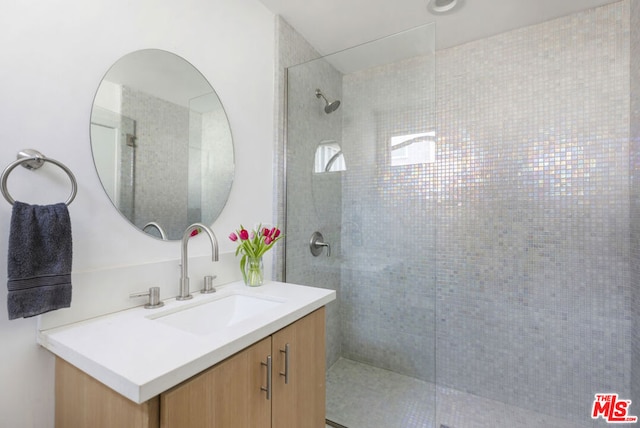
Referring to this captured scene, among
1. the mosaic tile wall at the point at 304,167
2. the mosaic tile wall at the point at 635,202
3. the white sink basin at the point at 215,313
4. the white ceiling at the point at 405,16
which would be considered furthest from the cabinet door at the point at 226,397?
the mosaic tile wall at the point at 635,202

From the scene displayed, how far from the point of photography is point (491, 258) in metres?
1.96

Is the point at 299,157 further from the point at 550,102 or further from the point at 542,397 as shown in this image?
the point at 542,397

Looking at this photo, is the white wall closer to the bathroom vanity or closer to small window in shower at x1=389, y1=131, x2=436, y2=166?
the bathroom vanity

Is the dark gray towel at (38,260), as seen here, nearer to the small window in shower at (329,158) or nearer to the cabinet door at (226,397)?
the cabinet door at (226,397)

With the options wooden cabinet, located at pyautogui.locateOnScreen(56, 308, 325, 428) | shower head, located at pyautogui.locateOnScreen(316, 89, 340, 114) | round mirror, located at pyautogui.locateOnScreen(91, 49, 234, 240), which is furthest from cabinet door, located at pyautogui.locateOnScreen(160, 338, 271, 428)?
shower head, located at pyautogui.locateOnScreen(316, 89, 340, 114)

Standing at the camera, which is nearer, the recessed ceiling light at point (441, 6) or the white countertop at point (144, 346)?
the white countertop at point (144, 346)

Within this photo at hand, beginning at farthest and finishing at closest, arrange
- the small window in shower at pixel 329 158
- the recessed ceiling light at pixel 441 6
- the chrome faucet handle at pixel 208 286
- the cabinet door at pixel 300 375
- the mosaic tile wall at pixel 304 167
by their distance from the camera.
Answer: the small window in shower at pixel 329 158 < the mosaic tile wall at pixel 304 167 < the recessed ceiling light at pixel 441 6 < the chrome faucet handle at pixel 208 286 < the cabinet door at pixel 300 375

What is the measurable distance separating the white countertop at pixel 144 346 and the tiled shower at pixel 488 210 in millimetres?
920

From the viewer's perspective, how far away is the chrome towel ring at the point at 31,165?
77cm

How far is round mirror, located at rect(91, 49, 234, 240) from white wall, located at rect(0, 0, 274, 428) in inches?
1.5

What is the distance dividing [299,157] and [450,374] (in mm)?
1821

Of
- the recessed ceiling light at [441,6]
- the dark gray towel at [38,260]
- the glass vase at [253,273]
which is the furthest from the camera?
the recessed ceiling light at [441,6]

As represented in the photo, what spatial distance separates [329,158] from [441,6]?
107cm

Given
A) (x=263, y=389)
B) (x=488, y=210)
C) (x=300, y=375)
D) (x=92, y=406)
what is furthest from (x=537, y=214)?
(x=92, y=406)
